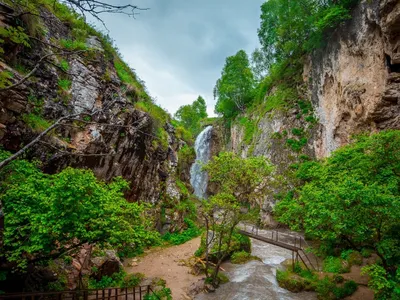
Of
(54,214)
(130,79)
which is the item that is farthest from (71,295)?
(130,79)

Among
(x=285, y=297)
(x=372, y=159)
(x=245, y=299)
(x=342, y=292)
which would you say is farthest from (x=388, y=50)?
(x=245, y=299)

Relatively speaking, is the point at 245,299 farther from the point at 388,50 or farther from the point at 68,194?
the point at 388,50

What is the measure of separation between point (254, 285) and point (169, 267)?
525 centimetres

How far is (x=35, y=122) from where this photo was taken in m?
11.0

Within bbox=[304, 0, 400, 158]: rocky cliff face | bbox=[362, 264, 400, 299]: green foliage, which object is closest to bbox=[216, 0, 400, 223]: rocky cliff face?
bbox=[304, 0, 400, 158]: rocky cliff face

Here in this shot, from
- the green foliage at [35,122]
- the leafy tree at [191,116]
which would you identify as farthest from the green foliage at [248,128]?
the green foliage at [35,122]

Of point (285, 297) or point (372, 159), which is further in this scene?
point (285, 297)

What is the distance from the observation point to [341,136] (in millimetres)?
19516

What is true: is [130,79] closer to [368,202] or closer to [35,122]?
[35,122]

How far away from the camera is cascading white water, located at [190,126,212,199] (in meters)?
42.9

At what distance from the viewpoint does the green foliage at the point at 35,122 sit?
10594 mm

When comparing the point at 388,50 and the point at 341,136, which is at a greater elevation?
the point at 388,50

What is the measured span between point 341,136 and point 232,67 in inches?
898

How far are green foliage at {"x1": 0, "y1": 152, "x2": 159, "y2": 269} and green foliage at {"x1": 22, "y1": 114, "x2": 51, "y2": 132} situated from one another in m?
4.54
